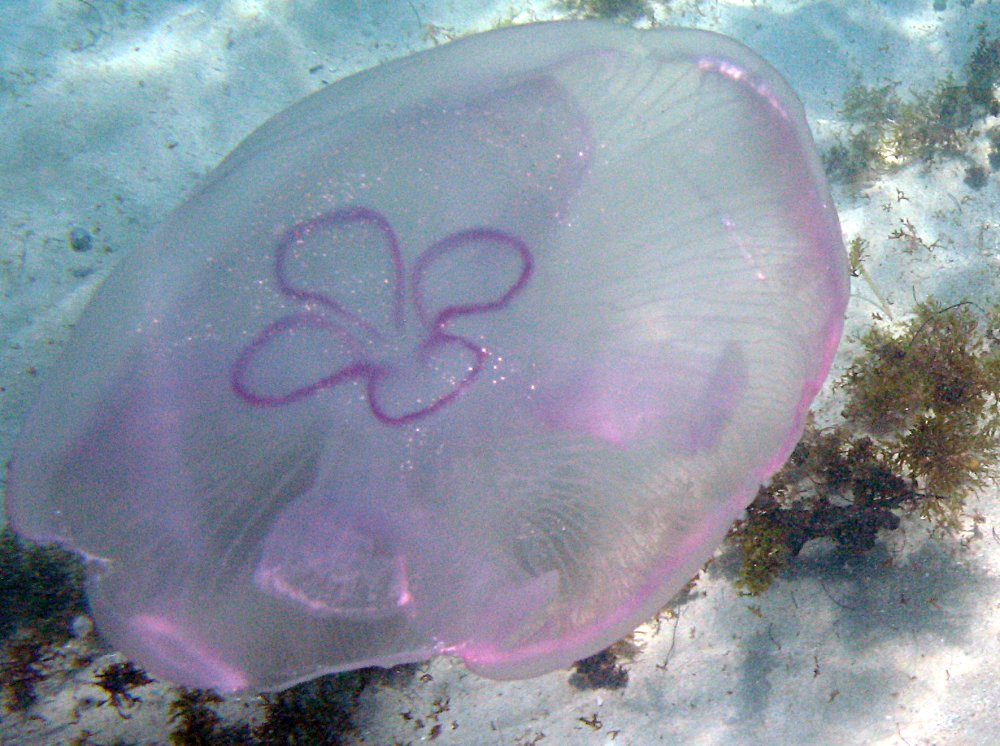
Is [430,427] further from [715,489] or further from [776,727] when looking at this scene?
[776,727]

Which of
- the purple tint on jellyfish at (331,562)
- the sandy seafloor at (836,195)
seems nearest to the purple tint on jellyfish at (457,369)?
the purple tint on jellyfish at (331,562)

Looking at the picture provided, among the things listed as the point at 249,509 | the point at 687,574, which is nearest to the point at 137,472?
the point at 249,509

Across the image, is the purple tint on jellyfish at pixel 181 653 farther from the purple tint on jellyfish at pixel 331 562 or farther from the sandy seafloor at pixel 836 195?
the sandy seafloor at pixel 836 195

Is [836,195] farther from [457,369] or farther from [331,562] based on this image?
[331,562]

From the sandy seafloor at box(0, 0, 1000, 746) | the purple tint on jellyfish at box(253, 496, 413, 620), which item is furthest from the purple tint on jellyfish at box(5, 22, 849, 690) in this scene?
the sandy seafloor at box(0, 0, 1000, 746)

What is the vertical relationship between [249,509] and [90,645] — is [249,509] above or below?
above
